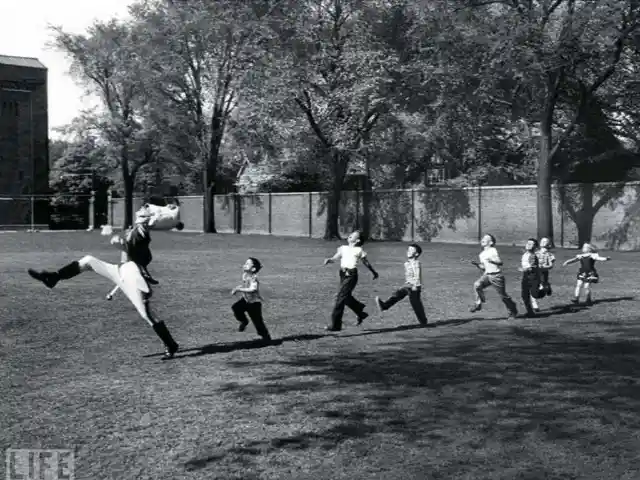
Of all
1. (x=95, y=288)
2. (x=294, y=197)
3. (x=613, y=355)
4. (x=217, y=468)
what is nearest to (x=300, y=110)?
(x=294, y=197)

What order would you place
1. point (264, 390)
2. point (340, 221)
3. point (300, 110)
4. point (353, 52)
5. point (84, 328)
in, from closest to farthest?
1. point (264, 390)
2. point (84, 328)
3. point (353, 52)
4. point (300, 110)
5. point (340, 221)

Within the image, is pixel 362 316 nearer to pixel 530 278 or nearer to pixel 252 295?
pixel 252 295

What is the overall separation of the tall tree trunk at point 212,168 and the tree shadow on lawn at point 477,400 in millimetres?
41637

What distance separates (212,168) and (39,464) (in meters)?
47.8

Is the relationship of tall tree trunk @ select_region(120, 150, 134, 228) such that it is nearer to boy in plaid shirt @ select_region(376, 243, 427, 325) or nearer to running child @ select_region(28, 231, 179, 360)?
boy in plaid shirt @ select_region(376, 243, 427, 325)

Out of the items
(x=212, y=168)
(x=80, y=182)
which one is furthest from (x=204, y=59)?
(x=80, y=182)

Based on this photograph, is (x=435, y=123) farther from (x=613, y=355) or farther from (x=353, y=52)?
(x=613, y=355)

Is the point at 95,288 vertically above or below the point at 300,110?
below

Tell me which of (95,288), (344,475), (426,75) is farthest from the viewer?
(426,75)

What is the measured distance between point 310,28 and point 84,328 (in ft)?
100

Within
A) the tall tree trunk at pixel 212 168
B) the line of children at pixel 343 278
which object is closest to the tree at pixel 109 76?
the tall tree trunk at pixel 212 168

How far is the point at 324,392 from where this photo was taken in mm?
7633

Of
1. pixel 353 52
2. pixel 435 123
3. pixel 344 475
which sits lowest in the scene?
pixel 344 475

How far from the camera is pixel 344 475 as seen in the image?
5301mm
